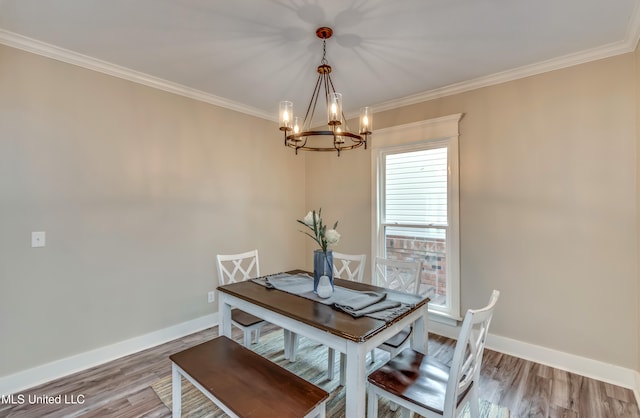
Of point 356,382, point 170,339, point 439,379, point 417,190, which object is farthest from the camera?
point 417,190

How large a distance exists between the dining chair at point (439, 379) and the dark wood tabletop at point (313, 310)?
297 millimetres

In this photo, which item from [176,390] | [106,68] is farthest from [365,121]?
[106,68]

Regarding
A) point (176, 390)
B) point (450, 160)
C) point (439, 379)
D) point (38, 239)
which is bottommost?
point (176, 390)

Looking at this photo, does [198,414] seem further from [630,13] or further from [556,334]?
[630,13]

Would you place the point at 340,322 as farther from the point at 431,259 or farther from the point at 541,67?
the point at 541,67

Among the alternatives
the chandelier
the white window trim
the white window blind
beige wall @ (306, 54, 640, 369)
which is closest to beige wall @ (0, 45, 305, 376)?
the chandelier

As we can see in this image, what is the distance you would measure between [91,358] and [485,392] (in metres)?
3.24

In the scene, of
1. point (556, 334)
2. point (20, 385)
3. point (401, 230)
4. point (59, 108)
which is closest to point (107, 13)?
point (59, 108)

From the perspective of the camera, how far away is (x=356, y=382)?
1469 millimetres

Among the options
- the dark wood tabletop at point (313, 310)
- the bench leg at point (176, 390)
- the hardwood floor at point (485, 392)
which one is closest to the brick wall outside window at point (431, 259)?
the hardwood floor at point (485, 392)

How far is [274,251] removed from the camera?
4078 mm

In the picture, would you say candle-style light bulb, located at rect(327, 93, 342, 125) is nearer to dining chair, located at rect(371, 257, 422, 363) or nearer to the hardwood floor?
dining chair, located at rect(371, 257, 422, 363)

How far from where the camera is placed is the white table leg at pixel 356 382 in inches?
57.5

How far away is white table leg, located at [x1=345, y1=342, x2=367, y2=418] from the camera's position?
146 centimetres
